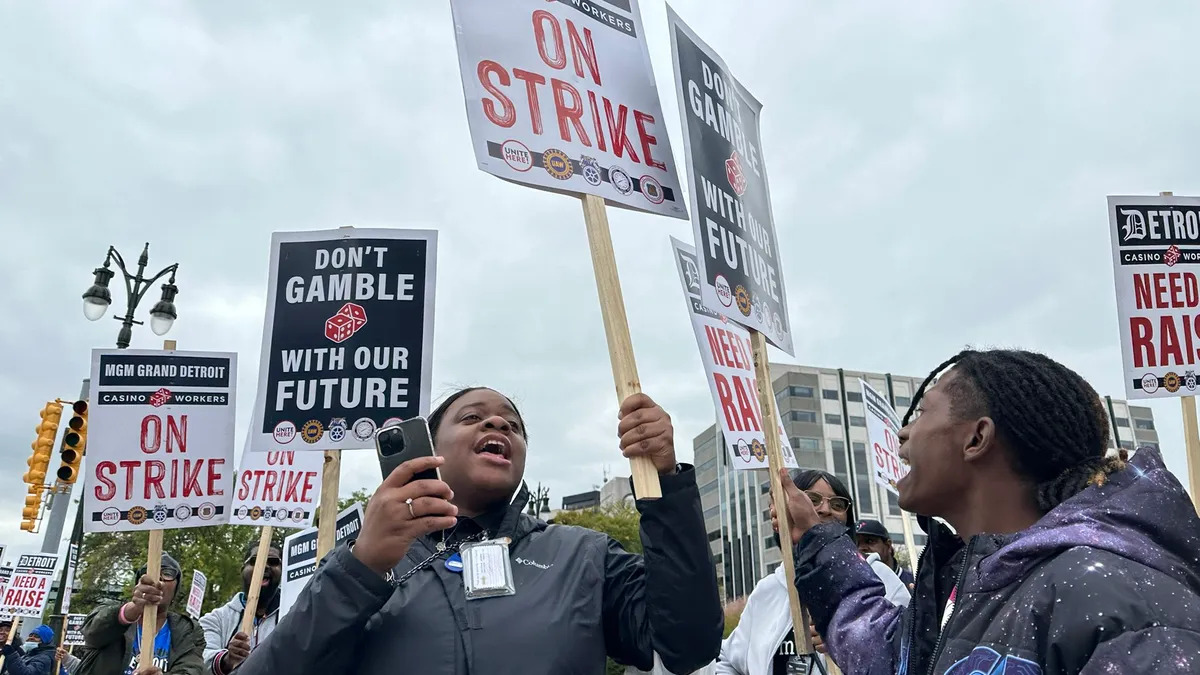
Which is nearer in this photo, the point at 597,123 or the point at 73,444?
the point at 597,123

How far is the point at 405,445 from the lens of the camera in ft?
7.18

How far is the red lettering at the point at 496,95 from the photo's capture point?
2.83m

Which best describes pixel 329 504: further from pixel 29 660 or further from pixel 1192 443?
pixel 29 660

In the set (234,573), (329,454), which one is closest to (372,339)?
(329,454)

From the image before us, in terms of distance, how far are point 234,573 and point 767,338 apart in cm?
3410

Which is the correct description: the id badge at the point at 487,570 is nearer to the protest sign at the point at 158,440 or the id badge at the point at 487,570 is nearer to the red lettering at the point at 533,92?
the red lettering at the point at 533,92

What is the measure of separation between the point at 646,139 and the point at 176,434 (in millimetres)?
4283

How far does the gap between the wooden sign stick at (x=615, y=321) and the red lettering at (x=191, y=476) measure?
429cm

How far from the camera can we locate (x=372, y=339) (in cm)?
485

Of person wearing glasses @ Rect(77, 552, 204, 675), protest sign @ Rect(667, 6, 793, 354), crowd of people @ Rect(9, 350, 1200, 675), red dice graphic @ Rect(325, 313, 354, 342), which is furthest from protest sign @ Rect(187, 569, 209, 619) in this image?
crowd of people @ Rect(9, 350, 1200, 675)

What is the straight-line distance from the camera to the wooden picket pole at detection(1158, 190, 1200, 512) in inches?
194

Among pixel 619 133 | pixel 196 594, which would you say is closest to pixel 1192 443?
pixel 619 133

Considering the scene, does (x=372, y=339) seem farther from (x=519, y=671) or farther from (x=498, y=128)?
(x=519, y=671)

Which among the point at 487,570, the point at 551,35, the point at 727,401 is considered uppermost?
the point at 551,35
